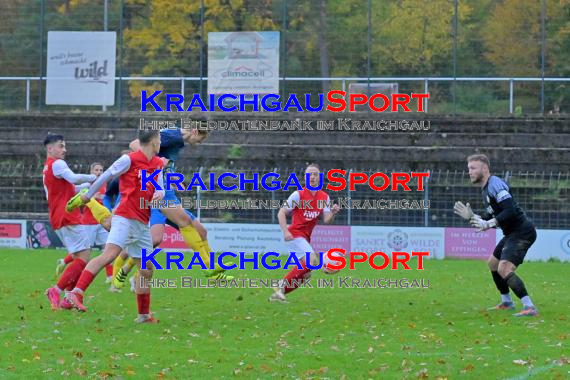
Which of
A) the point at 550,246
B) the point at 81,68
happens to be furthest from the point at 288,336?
the point at 81,68

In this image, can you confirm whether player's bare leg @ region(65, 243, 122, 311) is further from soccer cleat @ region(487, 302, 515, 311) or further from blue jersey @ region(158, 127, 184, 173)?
soccer cleat @ region(487, 302, 515, 311)

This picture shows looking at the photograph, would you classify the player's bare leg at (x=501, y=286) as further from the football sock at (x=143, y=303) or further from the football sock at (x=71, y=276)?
the football sock at (x=71, y=276)

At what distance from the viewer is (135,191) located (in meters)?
12.1

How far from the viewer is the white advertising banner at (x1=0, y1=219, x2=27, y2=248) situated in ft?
86.8

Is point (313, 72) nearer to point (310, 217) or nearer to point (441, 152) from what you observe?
point (441, 152)

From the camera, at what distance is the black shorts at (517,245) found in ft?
43.2

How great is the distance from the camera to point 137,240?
39.9 ft

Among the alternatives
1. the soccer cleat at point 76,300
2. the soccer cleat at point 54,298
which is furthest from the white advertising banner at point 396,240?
the soccer cleat at point 76,300

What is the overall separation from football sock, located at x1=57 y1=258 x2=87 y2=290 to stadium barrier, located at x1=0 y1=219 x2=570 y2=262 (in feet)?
38.9

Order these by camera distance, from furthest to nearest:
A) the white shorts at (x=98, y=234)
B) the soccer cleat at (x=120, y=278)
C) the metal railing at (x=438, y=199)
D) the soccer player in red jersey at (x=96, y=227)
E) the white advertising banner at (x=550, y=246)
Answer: the metal railing at (x=438, y=199) → the white advertising banner at (x=550, y=246) → the white shorts at (x=98, y=234) → the soccer player in red jersey at (x=96, y=227) → the soccer cleat at (x=120, y=278)

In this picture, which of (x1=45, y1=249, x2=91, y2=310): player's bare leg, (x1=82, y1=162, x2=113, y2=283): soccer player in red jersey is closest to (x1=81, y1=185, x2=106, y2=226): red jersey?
(x1=82, y1=162, x2=113, y2=283): soccer player in red jersey

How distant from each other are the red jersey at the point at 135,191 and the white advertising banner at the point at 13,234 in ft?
49.0

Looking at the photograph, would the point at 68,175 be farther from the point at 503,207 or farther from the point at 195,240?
the point at 503,207

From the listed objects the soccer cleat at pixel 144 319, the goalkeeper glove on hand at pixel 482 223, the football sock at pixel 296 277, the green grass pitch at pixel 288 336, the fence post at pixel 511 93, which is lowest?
the green grass pitch at pixel 288 336
